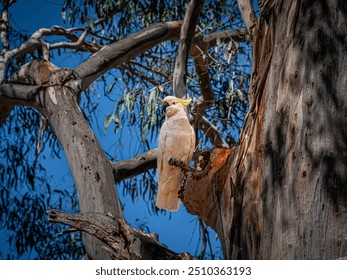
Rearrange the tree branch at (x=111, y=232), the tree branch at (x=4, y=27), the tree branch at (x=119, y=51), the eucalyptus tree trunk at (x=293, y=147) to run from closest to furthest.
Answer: the eucalyptus tree trunk at (x=293, y=147)
the tree branch at (x=111, y=232)
the tree branch at (x=119, y=51)
the tree branch at (x=4, y=27)

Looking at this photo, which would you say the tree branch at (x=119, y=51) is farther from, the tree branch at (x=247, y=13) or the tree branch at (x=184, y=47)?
the tree branch at (x=247, y=13)

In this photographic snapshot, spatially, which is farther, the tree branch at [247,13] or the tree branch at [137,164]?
the tree branch at [137,164]

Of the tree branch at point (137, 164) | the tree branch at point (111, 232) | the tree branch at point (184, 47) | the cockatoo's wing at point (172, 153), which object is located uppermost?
the tree branch at point (184, 47)

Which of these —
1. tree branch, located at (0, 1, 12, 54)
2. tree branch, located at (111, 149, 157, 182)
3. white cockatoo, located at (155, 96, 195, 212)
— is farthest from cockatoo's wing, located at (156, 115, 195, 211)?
tree branch, located at (0, 1, 12, 54)

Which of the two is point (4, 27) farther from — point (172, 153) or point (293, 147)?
point (293, 147)

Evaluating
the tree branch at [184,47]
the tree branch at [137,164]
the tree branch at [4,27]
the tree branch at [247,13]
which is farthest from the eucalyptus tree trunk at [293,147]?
the tree branch at [4,27]

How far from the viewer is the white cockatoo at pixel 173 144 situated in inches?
66.7

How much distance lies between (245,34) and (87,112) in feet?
3.21

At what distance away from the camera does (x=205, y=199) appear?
4.94 ft

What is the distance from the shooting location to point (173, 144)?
5.57 ft

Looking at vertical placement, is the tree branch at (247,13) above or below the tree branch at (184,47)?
below

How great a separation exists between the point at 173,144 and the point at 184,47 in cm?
56

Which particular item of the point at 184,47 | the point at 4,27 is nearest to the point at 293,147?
the point at 184,47

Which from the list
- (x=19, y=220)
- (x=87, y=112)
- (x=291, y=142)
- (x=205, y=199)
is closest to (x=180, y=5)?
(x=87, y=112)
